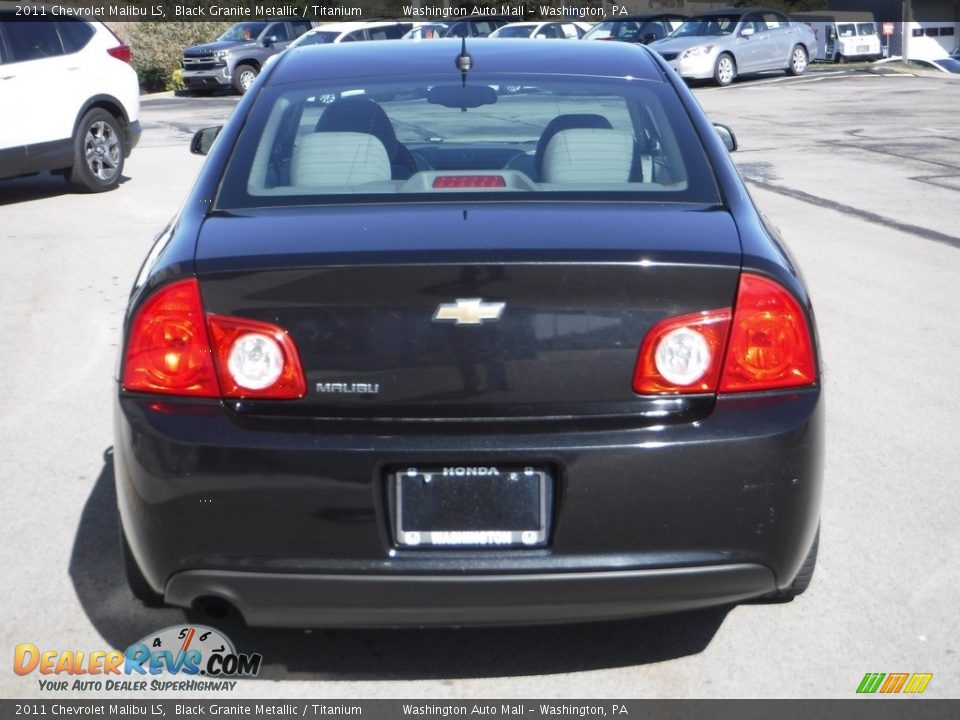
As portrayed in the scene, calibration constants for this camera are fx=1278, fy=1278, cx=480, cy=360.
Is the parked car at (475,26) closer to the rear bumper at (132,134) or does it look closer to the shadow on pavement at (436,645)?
the rear bumper at (132,134)

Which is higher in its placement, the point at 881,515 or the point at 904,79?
the point at 881,515

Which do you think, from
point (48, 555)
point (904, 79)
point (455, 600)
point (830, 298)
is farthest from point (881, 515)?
point (904, 79)

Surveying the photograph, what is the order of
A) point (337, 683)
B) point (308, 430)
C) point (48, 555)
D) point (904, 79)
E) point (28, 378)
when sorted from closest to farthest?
point (308, 430), point (337, 683), point (48, 555), point (28, 378), point (904, 79)

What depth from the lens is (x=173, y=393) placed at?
2975mm

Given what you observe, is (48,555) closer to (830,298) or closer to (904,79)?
(830,298)

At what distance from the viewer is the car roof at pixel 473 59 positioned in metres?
4.09

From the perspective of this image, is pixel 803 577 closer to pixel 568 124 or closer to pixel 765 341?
pixel 765 341

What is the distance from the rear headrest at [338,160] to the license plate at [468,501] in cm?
115

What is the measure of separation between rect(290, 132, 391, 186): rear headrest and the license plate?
3.78 ft

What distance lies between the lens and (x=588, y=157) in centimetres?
379

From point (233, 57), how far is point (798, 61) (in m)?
12.4

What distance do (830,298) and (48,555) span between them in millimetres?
4829

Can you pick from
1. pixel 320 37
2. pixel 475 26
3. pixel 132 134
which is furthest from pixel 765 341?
pixel 475 26

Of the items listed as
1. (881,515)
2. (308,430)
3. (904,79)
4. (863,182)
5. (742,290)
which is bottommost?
(904,79)
